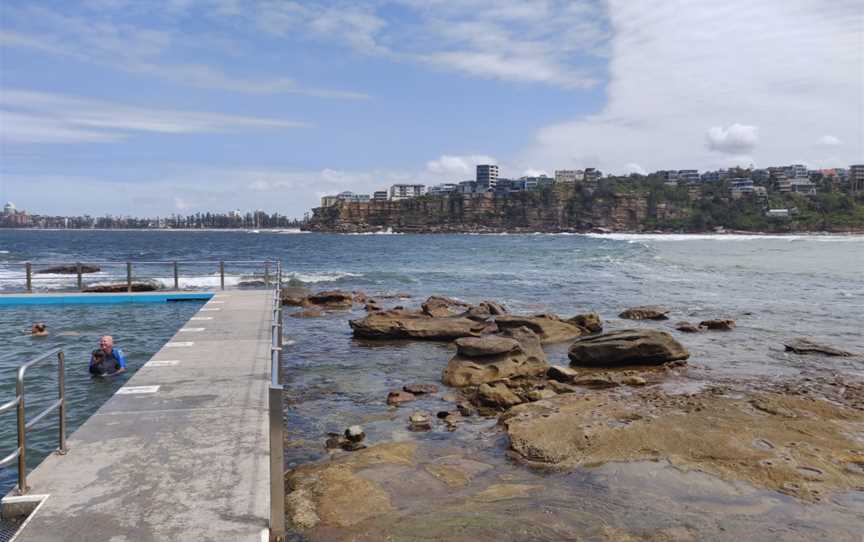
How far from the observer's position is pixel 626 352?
14.7m

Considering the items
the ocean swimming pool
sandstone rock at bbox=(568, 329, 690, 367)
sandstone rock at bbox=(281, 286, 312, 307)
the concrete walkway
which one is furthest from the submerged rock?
sandstone rock at bbox=(281, 286, 312, 307)

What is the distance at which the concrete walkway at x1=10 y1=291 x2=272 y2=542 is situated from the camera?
5.07 metres

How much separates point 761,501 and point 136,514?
666 centimetres

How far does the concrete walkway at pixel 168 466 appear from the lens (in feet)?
16.6

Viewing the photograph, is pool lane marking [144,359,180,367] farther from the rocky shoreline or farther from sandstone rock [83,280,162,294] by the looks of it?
sandstone rock [83,280,162,294]

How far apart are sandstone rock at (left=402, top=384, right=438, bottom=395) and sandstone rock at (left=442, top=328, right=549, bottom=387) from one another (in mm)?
547

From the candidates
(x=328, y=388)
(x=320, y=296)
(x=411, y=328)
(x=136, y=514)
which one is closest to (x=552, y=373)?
(x=328, y=388)

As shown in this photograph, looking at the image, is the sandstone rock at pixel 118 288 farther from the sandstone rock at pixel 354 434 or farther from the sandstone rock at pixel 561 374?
the sandstone rock at pixel 354 434

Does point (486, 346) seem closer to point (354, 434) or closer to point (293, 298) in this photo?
point (354, 434)

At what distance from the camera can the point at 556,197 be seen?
619 feet

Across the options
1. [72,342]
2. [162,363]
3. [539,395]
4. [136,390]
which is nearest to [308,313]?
[72,342]

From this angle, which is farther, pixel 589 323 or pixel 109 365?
pixel 589 323

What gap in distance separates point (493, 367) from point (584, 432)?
425cm

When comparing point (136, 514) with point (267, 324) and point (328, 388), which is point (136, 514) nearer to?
point (328, 388)
